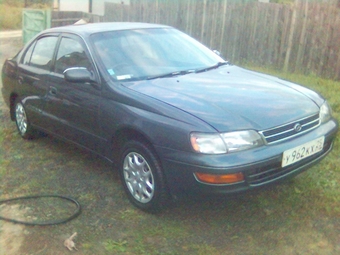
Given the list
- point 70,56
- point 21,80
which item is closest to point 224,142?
point 70,56

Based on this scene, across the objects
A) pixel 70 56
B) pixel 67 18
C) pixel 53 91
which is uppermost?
pixel 70 56

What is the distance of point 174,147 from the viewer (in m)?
3.92

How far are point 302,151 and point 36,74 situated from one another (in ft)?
11.1

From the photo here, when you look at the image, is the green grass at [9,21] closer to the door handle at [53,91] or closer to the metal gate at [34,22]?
the metal gate at [34,22]

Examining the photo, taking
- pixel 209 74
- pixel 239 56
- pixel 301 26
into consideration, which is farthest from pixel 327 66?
pixel 209 74

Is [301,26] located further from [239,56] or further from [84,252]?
[84,252]

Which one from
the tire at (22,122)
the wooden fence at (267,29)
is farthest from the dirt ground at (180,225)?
the wooden fence at (267,29)

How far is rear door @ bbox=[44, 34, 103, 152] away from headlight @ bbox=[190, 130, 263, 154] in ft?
4.53

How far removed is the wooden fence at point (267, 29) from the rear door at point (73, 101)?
583 centimetres

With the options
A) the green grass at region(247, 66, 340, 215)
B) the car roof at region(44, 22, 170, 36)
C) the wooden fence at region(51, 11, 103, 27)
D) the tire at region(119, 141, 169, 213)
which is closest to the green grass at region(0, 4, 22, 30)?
the wooden fence at region(51, 11, 103, 27)

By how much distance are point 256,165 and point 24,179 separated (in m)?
2.74

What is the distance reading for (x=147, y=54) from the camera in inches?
206

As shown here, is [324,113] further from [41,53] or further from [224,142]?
[41,53]

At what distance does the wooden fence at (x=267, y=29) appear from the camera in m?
9.64
